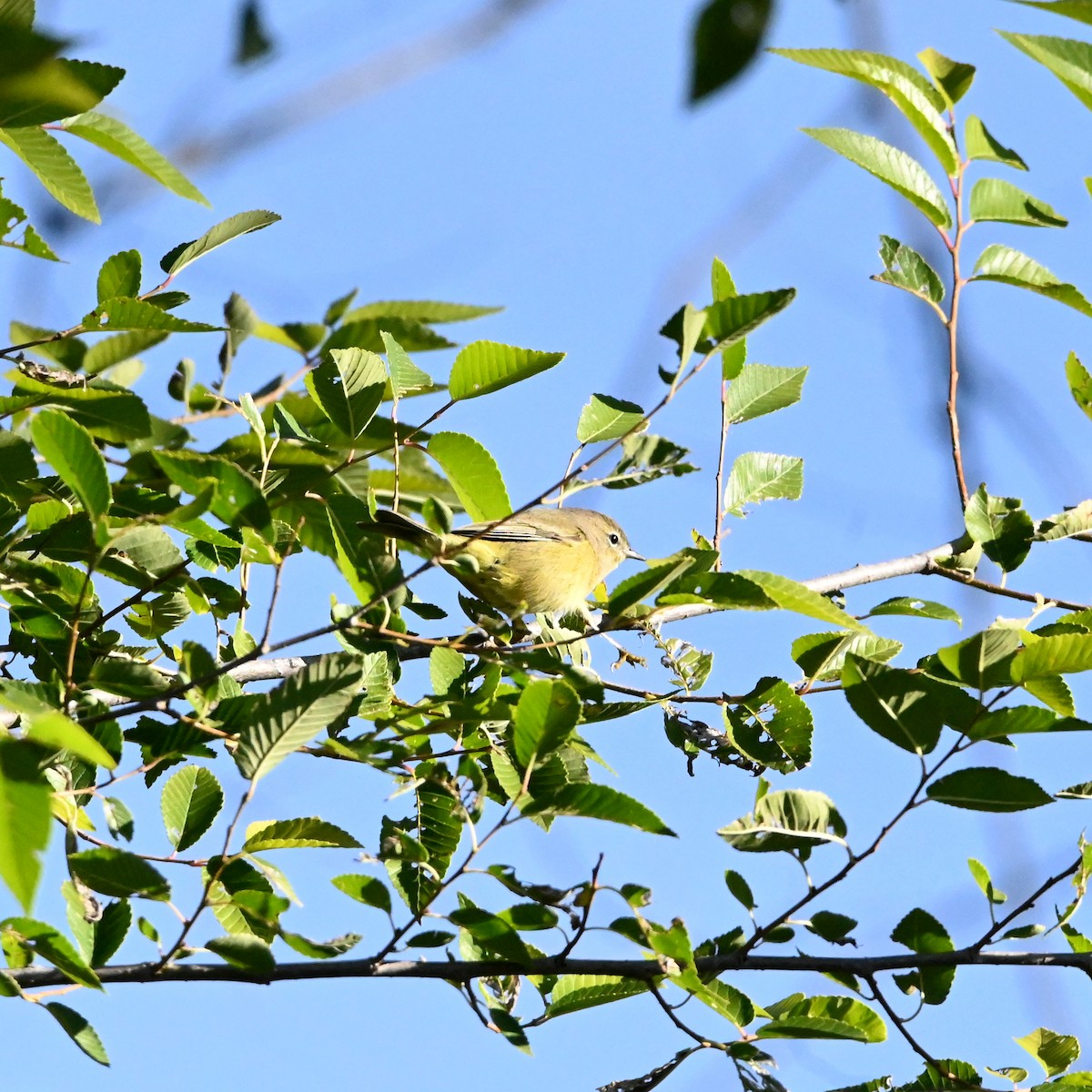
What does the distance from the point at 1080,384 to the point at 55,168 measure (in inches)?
104

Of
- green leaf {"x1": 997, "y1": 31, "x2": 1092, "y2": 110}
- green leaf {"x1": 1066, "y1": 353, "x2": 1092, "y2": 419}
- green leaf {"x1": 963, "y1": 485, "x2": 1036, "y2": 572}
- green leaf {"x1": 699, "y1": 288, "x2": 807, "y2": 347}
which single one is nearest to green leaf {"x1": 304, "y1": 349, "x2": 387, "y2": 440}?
green leaf {"x1": 699, "y1": 288, "x2": 807, "y2": 347}

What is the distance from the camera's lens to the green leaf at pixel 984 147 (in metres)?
2.92

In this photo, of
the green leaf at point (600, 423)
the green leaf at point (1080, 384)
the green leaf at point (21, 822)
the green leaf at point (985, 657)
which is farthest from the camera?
the green leaf at point (1080, 384)

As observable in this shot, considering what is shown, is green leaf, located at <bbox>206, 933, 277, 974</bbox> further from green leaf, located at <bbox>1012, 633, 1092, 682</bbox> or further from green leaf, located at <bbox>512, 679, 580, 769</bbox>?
green leaf, located at <bbox>1012, 633, 1092, 682</bbox>

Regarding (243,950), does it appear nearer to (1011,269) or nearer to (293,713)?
(293,713)

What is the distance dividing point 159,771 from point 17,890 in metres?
1.23

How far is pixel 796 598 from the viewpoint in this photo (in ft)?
7.29

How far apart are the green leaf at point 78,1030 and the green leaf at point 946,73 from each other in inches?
106

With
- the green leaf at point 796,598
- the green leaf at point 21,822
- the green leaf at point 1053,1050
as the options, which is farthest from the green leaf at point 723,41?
the green leaf at point 1053,1050

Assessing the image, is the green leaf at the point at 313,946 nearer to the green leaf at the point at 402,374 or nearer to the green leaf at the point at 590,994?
the green leaf at the point at 590,994

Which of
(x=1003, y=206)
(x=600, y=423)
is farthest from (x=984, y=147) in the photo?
(x=600, y=423)

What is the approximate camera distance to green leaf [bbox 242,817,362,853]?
2.47 m

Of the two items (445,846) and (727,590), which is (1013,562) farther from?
(445,846)

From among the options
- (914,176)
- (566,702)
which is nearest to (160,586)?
(566,702)
